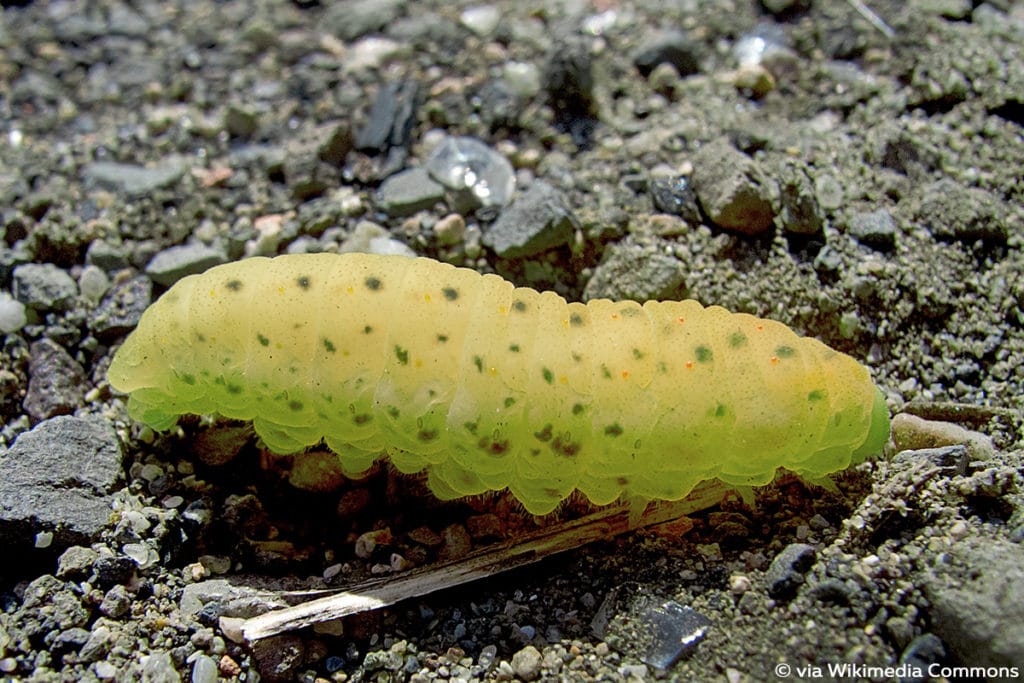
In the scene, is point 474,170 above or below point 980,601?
above

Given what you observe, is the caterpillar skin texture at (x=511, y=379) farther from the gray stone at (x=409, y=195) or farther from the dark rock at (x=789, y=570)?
the gray stone at (x=409, y=195)

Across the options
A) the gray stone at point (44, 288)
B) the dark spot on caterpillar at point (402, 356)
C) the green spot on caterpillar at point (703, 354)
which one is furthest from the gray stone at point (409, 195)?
the green spot on caterpillar at point (703, 354)

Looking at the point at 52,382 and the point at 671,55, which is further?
the point at 671,55

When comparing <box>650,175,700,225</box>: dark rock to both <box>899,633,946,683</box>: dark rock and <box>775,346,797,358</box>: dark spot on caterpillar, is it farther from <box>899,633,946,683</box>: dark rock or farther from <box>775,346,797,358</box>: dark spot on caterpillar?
<box>899,633,946,683</box>: dark rock

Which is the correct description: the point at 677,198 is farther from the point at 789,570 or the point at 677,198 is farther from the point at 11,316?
the point at 11,316

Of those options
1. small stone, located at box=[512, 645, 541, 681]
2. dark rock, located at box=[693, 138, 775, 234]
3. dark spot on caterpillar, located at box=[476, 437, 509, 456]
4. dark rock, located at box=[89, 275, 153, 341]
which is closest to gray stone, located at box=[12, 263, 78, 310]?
dark rock, located at box=[89, 275, 153, 341]

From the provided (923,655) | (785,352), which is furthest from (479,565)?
(923,655)

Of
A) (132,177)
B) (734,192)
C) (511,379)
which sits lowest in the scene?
(132,177)

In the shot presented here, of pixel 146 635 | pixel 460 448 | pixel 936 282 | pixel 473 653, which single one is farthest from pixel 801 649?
pixel 146 635
